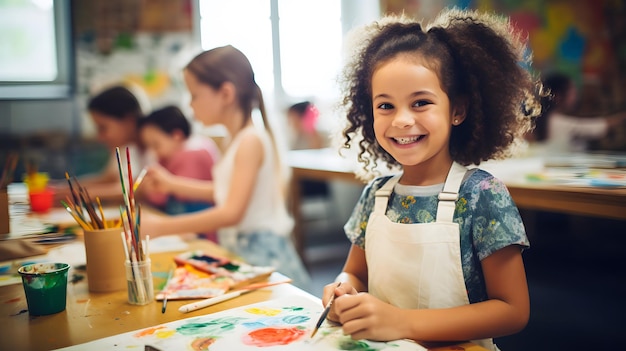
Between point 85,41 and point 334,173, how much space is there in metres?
2.35

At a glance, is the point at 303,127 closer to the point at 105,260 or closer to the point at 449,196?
the point at 105,260

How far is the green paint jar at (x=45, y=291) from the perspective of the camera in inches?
35.0

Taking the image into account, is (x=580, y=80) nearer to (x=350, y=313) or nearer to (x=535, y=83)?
(x=535, y=83)

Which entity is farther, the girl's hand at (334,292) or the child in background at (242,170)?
the child in background at (242,170)

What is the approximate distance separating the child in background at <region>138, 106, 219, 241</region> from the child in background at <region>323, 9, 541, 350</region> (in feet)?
5.32

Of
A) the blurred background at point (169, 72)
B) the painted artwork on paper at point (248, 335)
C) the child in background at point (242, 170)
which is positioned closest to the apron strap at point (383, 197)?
the painted artwork on paper at point (248, 335)

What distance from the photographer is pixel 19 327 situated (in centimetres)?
84

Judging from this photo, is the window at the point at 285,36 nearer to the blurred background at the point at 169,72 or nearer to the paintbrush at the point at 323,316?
the blurred background at the point at 169,72

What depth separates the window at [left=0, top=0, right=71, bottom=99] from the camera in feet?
12.1

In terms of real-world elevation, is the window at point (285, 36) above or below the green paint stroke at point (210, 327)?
above

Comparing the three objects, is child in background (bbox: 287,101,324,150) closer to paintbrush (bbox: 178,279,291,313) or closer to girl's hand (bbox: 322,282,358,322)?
paintbrush (bbox: 178,279,291,313)

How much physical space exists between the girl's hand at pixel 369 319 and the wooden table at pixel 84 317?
75 mm

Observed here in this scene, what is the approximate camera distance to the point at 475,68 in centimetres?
94

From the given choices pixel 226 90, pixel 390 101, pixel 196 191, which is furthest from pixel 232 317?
pixel 196 191
